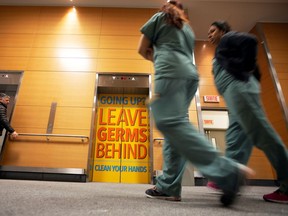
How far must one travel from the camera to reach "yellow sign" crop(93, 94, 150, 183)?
367 cm

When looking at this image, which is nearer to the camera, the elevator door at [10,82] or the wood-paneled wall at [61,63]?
the wood-paneled wall at [61,63]

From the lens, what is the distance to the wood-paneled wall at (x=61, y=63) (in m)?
3.39

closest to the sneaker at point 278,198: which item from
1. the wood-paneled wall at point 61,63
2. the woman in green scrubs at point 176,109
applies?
the woman in green scrubs at point 176,109

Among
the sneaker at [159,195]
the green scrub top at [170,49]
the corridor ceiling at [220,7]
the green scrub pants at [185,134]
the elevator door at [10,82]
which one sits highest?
the corridor ceiling at [220,7]

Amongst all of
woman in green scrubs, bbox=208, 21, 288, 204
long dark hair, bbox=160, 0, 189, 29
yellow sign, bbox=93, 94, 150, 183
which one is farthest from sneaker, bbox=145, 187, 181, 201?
yellow sign, bbox=93, 94, 150, 183

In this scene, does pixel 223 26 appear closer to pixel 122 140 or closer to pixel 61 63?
pixel 122 140

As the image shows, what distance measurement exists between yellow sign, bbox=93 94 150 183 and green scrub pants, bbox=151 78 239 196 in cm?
276

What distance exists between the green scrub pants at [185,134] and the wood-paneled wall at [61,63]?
267 centimetres

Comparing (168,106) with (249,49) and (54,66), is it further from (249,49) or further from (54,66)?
(54,66)

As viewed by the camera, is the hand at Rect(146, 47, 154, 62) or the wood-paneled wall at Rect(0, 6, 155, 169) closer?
the hand at Rect(146, 47, 154, 62)

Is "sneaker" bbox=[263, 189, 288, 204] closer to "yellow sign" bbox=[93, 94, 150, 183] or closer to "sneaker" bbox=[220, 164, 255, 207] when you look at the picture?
"sneaker" bbox=[220, 164, 255, 207]

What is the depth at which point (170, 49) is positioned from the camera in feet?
3.89

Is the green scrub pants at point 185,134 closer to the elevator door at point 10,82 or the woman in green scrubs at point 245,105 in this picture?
the woman in green scrubs at point 245,105

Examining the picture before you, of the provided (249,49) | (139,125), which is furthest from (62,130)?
(249,49)
